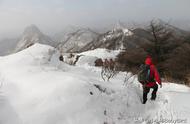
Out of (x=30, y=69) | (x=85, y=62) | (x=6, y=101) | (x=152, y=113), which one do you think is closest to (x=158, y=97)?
(x=152, y=113)

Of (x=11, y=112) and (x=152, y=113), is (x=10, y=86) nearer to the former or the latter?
(x=11, y=112)

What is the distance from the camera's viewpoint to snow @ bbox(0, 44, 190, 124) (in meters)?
5.89

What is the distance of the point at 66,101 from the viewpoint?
6387 mm

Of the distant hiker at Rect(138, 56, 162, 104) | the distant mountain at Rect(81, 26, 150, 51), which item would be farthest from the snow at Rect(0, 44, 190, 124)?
the distant mountain at Rect(81, 26, 150, 51)

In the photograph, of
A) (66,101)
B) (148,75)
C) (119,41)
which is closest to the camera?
(66,101)

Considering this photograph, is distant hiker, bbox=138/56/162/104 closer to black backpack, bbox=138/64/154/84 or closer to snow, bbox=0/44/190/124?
black backpack, bbox=138/64/154/84

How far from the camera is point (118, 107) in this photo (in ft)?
24.7

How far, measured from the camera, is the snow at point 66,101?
5.89m

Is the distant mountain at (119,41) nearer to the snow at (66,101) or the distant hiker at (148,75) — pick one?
the distant hiker at (148,75)

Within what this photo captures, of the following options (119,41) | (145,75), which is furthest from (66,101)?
(119,41)

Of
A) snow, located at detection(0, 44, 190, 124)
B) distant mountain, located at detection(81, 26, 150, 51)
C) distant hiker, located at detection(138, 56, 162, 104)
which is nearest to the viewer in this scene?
snow, located at detection(0, 44, 190, 124)

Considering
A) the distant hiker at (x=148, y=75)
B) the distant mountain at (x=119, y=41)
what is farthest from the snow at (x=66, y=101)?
the distant mountain at (x=119, y=41)

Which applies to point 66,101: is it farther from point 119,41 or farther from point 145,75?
point 119,41

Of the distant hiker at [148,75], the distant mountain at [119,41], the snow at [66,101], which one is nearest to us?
the snow at [66,101]
